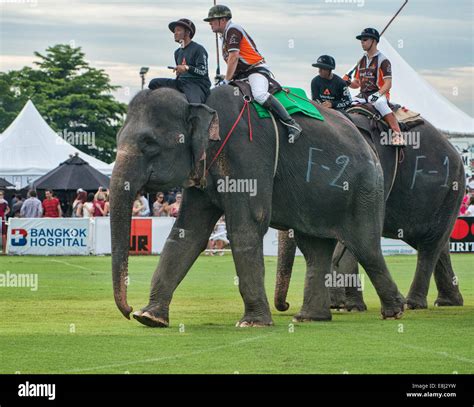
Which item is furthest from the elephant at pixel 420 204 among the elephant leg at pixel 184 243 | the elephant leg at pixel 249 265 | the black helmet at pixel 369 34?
the elephant leg at pixel 249 265

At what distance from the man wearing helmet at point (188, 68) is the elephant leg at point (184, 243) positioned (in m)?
1.37

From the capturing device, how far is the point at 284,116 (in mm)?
17531

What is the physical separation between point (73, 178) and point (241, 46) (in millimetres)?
30911

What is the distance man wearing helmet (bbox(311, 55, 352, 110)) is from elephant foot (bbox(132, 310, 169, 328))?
207 inches

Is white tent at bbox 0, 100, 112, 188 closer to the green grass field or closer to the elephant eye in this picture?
the green grass field

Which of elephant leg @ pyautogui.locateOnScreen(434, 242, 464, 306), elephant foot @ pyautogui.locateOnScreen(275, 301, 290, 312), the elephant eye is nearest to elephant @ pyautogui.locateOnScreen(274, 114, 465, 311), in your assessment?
elephant leg @ pyautogui.locateOnScreen(434, 242, 464, 306)

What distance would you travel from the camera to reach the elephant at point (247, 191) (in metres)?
16.6

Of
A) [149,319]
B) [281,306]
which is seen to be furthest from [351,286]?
[149,319]

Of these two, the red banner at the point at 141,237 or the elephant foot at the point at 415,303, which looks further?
the red banner at the point at 141,237

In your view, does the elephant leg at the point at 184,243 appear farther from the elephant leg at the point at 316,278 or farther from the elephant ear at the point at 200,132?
the elephant leg at the point at 316,278

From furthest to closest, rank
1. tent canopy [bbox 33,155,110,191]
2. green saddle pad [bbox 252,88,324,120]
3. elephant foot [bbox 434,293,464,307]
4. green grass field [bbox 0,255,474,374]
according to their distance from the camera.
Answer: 1. tent canopy [bbox 33,155,110,191]
2. elephant foot [bbox 434,293,464,307]
3. green saddle pad [bbox 252,88,324,120]
4. green grass field [bbox 0,255,474,374]

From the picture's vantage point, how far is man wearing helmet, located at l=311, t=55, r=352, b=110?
20.7m

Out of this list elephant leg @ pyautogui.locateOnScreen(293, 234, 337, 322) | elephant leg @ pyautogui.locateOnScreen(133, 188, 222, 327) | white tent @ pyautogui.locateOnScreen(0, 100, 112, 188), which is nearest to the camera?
elephant leg @ pyautogui.locateOnScreen(133, 188, 222, 327)

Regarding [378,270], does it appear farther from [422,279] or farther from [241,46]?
[241,46]
